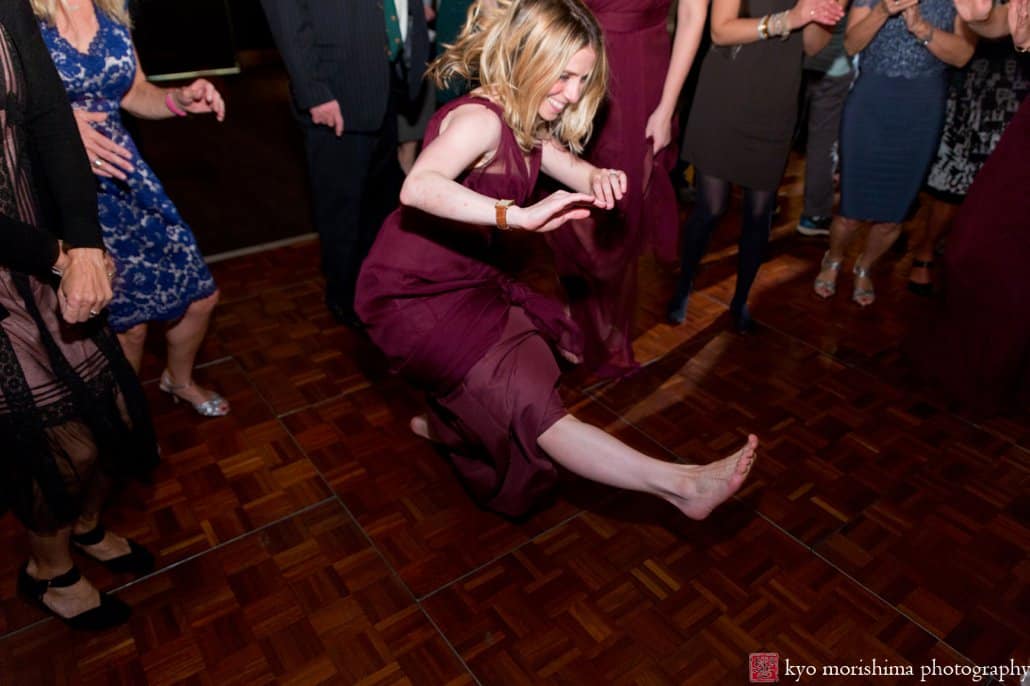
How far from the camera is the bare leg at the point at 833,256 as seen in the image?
3123mm

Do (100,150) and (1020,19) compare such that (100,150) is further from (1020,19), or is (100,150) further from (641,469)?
(1020,19)

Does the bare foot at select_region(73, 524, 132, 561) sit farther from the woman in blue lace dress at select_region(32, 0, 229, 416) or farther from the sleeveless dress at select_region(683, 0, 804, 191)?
the sleeveless dress at select_region(683, 0, 804, 191)

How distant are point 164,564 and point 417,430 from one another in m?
0.78

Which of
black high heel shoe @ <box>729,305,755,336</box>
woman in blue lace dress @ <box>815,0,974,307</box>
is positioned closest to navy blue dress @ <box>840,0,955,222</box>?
woman in blue lace dress @ <box>815,0,974,307</box>

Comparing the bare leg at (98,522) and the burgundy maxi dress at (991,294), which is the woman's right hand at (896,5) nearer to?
the burgundy maxi dress at (991,294)

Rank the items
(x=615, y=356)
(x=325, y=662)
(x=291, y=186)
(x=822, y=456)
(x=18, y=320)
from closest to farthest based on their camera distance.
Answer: (x=18, y=320) → (x=325, y=662) → (x=822, y=456) → (x=615, y=356) → (x=291, y=186)

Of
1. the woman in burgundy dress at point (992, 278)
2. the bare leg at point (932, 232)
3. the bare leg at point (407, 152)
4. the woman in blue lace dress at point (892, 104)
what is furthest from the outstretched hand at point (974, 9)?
the bare leg at point (407, 152)

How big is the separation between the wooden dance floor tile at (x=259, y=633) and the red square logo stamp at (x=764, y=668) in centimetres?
62

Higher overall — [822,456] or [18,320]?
[18,320]

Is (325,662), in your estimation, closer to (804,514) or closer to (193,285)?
(193,285)

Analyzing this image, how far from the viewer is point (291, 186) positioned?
4.45 metres

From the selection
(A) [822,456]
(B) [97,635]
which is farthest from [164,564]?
(A) [822,456]

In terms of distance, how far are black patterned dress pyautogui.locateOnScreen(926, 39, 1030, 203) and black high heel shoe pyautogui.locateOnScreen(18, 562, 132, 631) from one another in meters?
3.20

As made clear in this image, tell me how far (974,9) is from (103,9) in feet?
8.35
